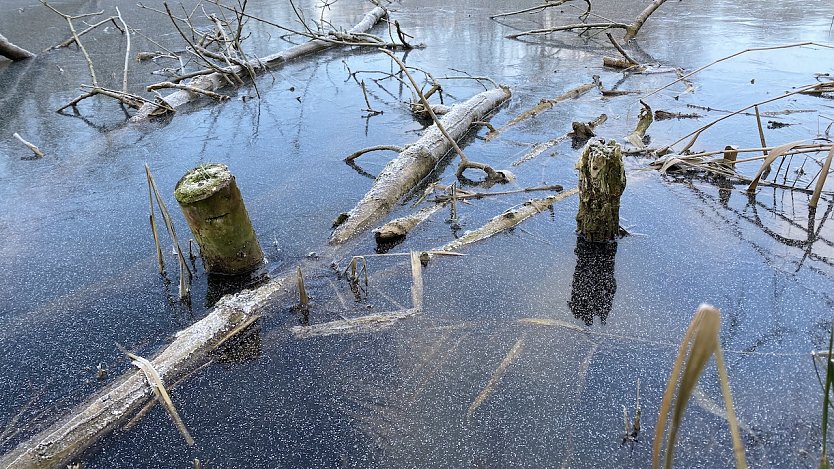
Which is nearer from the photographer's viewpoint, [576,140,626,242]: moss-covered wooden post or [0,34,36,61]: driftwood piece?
[576,140,626,242]: moss-covered wooden post

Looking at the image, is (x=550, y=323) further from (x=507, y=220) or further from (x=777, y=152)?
(x=777, y=152)

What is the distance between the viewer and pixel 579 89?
5.87 m

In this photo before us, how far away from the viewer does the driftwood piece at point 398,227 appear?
323 centimetres

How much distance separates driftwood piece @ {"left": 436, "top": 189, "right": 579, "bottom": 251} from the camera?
3213mm

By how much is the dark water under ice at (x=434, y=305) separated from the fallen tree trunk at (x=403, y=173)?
125 mm

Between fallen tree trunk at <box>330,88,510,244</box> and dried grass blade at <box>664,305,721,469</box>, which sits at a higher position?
dried grass blade at <box>664,305,721,469</box>

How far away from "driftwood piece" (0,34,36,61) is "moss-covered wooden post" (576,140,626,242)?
8751 millimetres

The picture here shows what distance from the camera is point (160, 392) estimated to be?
84.8 inches

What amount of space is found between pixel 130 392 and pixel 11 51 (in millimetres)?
8437

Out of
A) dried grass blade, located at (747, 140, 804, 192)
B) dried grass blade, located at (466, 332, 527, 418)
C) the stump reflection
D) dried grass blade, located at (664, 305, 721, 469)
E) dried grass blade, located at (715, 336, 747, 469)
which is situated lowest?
dried grass blade, located at (466, 332, 527, 418)

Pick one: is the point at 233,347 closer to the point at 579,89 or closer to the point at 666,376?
the point at 666,376

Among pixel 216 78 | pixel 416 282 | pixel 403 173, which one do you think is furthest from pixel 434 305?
pixel 216 78

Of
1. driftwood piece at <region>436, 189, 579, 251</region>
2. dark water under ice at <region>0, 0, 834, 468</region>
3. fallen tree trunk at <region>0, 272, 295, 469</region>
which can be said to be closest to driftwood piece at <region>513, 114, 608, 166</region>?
dark water under ice at <region>0, 0, 834, 468</region>

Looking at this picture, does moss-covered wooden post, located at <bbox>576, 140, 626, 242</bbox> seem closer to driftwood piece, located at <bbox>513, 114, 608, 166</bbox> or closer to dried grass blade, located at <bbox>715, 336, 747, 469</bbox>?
driftwood piece, located at <bbox>513, 114, 608, 166</bbox>
